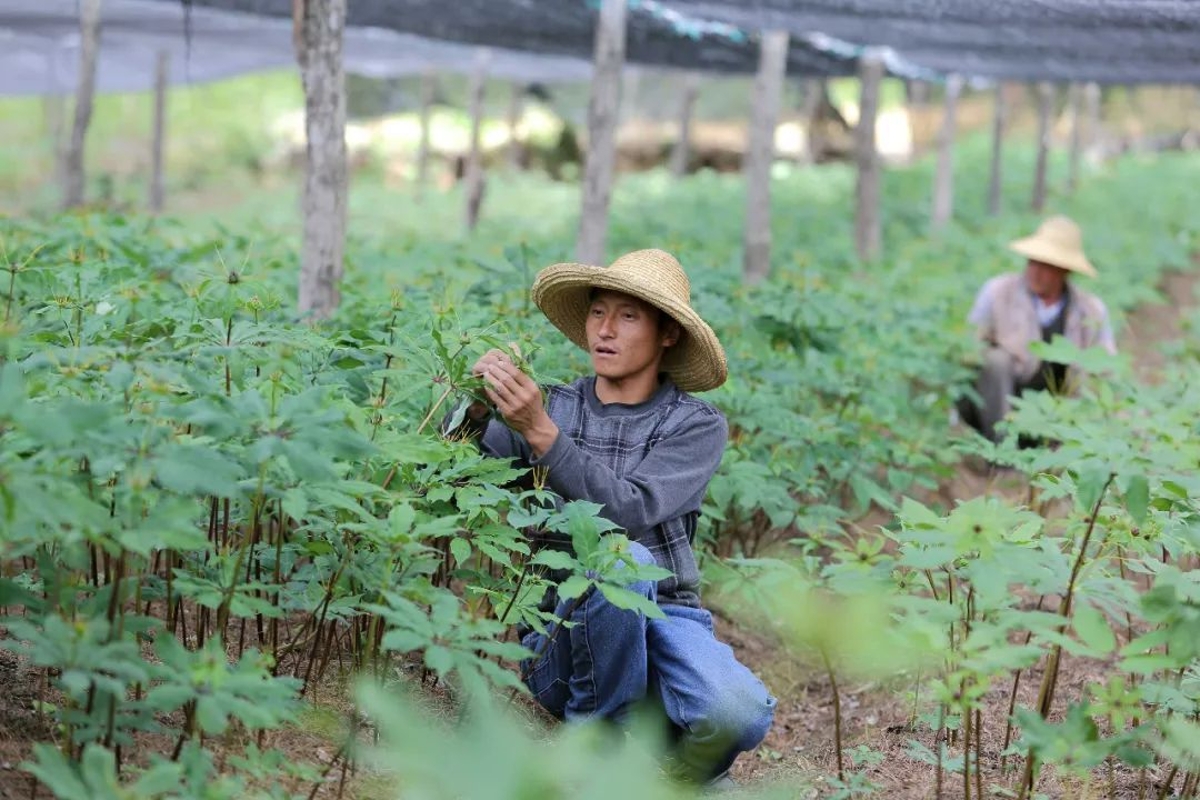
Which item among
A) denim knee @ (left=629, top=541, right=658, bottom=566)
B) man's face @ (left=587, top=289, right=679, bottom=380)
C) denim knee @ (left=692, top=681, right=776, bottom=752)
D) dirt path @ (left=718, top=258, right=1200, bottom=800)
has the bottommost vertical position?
dirt path @ (left=718, top=258, right=1200, bottom=800)

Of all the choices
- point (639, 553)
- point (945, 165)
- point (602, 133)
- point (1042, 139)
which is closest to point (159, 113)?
point (602, 133)

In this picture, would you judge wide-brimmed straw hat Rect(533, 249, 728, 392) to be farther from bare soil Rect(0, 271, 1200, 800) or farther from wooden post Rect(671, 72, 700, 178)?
wooden post Rect(671, 72, 700, 178)

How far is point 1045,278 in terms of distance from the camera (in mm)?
6820

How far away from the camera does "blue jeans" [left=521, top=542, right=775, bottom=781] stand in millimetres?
3045

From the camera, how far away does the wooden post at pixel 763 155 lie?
920 centimetres

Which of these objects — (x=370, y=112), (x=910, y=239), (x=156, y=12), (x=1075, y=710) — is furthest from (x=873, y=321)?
(x=370, y=112)

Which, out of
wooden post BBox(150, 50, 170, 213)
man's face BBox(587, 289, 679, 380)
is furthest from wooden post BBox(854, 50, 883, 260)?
man's face BBox(587, 289, 679, 380)

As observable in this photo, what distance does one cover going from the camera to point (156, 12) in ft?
35.9

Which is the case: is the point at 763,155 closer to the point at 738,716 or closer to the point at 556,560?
the point at 738,716

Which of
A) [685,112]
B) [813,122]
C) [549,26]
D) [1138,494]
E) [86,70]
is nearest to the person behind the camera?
[1138,494]

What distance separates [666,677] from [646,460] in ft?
1.68

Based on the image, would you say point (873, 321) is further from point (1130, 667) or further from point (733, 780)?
point (1130, 667)

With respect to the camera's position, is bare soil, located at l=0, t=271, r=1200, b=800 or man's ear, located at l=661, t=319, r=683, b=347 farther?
man's ear, located at l=661, t=319, r=683, b=347

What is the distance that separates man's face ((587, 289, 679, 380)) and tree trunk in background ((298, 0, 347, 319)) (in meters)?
1.85
